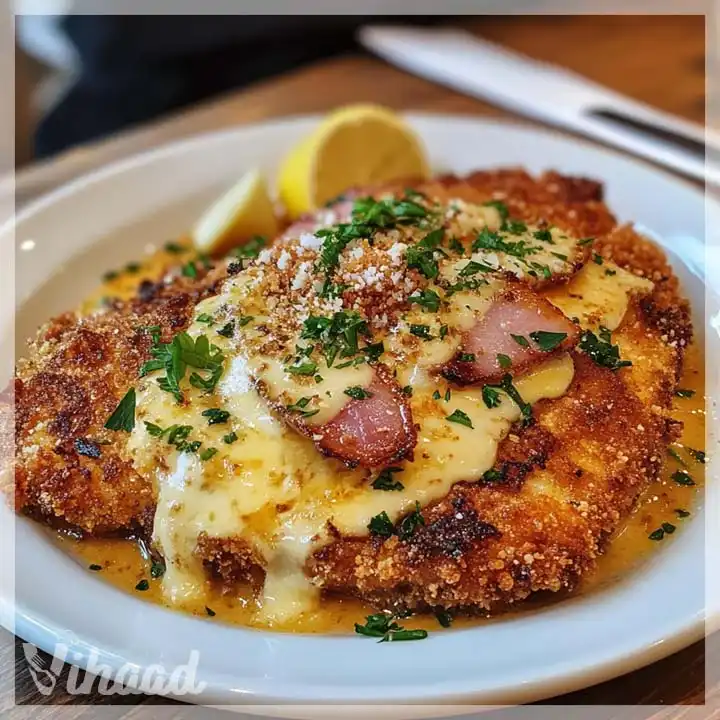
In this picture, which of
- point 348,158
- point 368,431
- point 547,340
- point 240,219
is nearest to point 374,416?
point 368,431

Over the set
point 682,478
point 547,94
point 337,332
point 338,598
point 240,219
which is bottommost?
point 338,598

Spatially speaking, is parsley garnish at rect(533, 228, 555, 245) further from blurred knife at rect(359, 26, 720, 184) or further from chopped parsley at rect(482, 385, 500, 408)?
blurred knife at rect(359, 26, 720, 184)

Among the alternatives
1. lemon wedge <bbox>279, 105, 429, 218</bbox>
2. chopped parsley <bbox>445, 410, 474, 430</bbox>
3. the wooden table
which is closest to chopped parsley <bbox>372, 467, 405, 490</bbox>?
chopped parsley <bbox>445, 410, 474, 430</bbox>

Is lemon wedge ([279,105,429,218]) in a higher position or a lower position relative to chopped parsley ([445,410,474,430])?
higher

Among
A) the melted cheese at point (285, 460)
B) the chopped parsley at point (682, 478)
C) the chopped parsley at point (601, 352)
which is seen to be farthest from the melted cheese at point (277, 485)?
the chopped parsley at point (682, 478)

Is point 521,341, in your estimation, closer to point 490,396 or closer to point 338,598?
point 490,396

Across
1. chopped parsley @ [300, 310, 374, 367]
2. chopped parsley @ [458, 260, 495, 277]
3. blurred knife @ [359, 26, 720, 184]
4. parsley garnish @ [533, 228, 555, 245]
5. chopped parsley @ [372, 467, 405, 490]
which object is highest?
blurred knife @ [359, 26, 720, 184]
